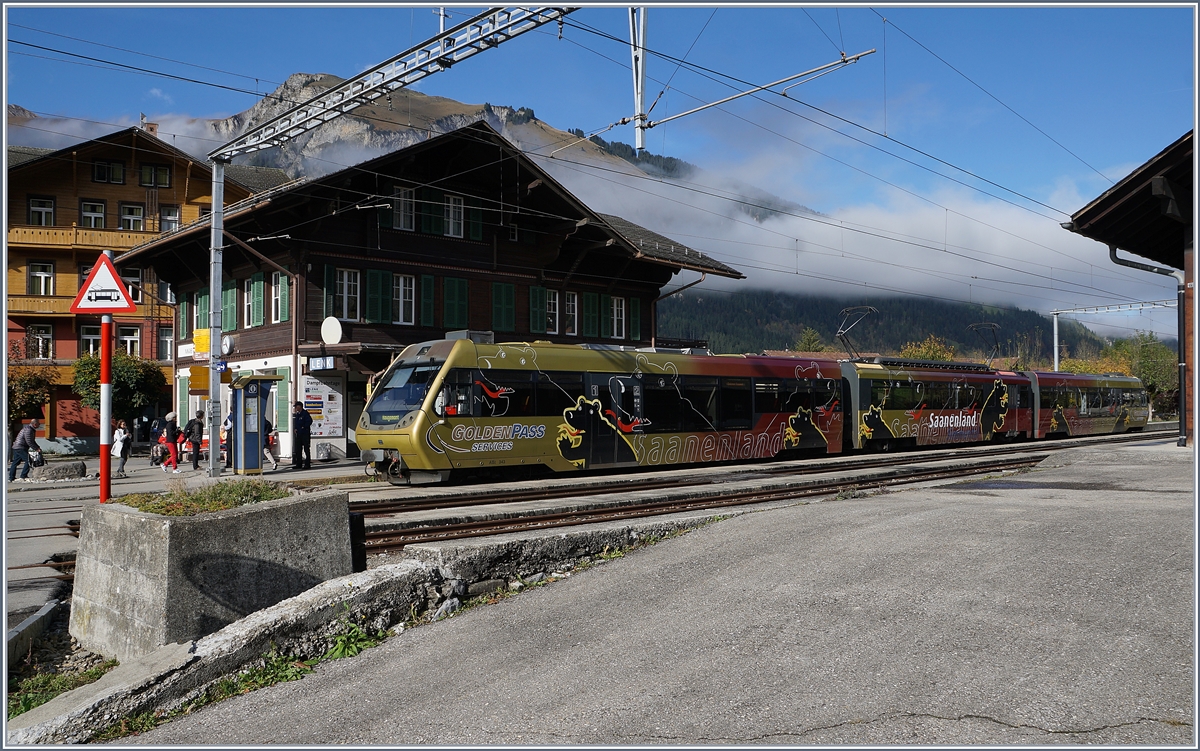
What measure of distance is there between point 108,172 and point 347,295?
2482cm

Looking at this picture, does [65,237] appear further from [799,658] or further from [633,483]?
[799,658]

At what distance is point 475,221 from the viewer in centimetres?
3180

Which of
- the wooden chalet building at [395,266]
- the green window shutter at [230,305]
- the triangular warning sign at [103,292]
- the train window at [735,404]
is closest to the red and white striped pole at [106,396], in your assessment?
the triangular warning sign at [103,292]

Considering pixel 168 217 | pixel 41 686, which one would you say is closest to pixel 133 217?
pixel 168 217

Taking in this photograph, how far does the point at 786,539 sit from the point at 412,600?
3.58 metres

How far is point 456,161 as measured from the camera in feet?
101

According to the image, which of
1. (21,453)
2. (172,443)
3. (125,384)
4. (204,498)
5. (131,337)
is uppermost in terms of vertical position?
(131,337)

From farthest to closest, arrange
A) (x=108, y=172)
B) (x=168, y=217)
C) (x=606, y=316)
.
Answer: (x=168, y=217), (x=108, y=172), (x=606, y=316)

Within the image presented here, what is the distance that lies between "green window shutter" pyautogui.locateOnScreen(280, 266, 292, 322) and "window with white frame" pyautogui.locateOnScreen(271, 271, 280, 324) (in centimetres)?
18

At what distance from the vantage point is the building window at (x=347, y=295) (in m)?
28.4

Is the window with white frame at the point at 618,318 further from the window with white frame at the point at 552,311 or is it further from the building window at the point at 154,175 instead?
the building window at the point at 154,175

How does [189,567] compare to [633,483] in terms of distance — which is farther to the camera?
[633,483]

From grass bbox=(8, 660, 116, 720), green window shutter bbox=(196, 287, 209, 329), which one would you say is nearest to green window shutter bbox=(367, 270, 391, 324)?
green window shutter bbox=(196, 287, 209, 329)

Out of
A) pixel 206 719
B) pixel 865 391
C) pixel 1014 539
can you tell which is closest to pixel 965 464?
pixel 865 391
